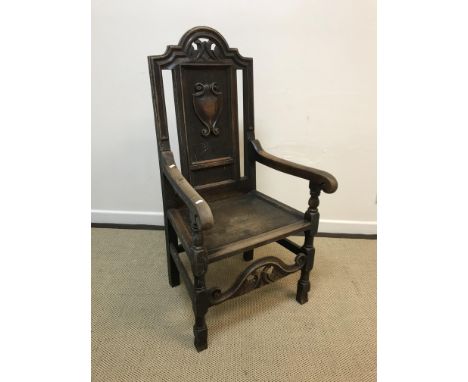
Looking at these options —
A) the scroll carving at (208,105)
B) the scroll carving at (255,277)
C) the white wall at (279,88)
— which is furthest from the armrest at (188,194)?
the white wall at (279,88)

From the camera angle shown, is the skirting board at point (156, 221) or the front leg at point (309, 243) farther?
the skirting board at point (156, 221)

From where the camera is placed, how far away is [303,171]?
48.1 inches

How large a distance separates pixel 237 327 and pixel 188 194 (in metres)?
0.70

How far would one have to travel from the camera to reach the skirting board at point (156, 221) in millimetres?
2006

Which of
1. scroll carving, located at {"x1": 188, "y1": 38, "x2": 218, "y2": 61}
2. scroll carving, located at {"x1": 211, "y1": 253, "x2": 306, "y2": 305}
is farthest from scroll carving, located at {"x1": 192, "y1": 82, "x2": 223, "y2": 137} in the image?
scroll carving, located at {"x1": 211, "y1": 253, "x2": 306, "y2": 305}

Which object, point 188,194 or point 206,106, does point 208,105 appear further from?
point 188,194

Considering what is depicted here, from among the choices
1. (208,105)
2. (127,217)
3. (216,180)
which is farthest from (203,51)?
(127,217)

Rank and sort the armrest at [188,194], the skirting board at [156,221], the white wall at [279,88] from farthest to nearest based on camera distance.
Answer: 1. the skirting board at [156,221]
2. the white wall at [279,88]
3. the armrest at [188,194]

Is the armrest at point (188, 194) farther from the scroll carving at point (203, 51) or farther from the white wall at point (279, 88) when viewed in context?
the white wall at point (279, 88)

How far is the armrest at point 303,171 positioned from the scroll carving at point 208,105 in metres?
0.24

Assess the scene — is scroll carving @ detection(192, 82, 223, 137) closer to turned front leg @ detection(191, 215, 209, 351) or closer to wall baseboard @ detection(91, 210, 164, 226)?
turned front leg @ detection(191, 215, 209, 351)

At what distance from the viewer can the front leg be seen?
3.99ft

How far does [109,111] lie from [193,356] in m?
1.54

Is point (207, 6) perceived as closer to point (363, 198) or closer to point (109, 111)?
point (109, 111)
